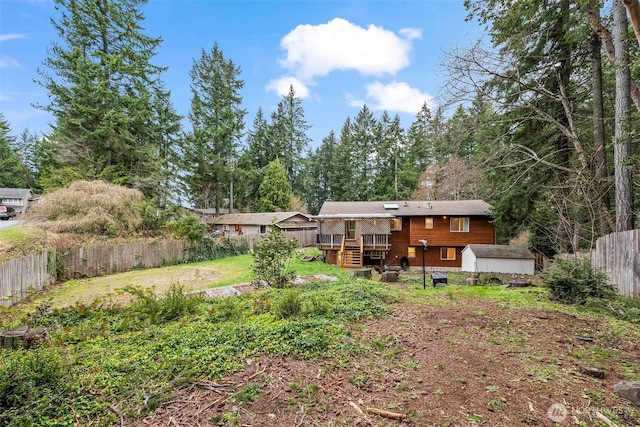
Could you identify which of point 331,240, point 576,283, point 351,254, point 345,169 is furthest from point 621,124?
point 345,169

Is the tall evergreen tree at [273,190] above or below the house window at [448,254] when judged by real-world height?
above

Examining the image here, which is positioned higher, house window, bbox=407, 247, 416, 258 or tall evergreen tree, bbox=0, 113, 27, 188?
tall evergreen tree, bbox=0, 113, 27, 188

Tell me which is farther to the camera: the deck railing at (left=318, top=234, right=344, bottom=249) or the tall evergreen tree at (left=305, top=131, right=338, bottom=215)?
the tall evergreen tree at (left=305, top=131, right=338, bottom=215)

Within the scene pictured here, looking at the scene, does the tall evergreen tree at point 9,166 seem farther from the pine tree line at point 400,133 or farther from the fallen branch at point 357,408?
the fallen branch at point 357,408

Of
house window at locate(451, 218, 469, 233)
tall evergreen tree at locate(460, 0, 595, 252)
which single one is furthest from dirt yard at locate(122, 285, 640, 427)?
house window at locate(451, 218, 469, 233)

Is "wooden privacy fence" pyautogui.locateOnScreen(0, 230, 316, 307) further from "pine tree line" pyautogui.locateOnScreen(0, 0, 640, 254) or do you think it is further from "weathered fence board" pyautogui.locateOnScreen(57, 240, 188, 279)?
"pine tree line" pyautogui.locateOnScreen(0, 0, 640, 254)

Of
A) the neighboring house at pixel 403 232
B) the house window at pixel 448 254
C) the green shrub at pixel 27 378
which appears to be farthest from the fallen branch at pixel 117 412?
the house window at pixel 448 254

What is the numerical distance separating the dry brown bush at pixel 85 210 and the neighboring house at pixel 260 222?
10.4m

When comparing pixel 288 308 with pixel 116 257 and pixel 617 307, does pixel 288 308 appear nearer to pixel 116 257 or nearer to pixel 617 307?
pixel 617 307

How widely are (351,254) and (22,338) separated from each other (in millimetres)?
15469

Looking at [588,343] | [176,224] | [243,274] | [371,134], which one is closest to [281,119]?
[371,134]

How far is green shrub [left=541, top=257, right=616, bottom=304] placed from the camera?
19.7ft

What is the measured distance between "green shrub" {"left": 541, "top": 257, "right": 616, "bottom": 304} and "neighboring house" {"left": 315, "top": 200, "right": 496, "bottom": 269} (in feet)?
36.7

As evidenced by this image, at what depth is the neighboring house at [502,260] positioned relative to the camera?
556 inches
